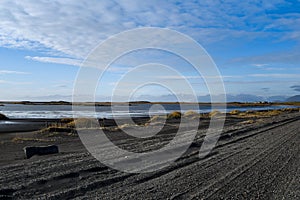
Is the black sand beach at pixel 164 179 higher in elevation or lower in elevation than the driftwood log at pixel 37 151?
lower

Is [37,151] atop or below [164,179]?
atop

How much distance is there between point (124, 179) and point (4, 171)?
12.8ft

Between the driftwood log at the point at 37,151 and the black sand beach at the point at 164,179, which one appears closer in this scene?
the black sand beach at the point at 164,179

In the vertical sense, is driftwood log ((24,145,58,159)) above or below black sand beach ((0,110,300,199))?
above

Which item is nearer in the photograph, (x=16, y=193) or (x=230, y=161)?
(x=16, y=193)

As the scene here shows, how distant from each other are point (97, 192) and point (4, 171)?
4068 millimetres

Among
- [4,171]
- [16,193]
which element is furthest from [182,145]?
[16,193]

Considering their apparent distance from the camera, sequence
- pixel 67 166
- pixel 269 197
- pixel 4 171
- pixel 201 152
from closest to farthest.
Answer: pixel 269 197, pixel 4 171, pixel 67 166, pixel 201 152

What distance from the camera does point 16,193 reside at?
7883 millimetres

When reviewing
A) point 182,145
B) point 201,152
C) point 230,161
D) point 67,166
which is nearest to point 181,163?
point 230,161

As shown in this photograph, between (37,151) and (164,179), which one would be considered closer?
(164,179)

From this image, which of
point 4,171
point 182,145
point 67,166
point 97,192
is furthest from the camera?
point 182,145

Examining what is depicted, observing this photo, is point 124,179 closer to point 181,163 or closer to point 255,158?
point 181,163

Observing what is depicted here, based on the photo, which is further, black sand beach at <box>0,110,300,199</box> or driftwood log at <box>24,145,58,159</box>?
driftwood log at <box>24,145,58,159</box>
